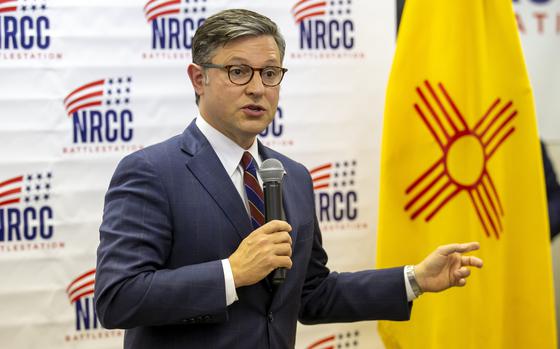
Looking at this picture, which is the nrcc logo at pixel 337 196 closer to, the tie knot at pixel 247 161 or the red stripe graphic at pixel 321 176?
the red stripe graphic at pixel 321 176

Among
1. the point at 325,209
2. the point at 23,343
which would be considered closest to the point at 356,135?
the point at 325,209

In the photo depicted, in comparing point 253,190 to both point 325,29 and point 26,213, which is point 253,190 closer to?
point 26,213

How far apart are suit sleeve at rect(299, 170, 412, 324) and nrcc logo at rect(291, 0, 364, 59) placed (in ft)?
4.21

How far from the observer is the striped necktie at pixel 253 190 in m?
1.81

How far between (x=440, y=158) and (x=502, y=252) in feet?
1.57

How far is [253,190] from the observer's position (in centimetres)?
184

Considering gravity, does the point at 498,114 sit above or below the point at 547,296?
above

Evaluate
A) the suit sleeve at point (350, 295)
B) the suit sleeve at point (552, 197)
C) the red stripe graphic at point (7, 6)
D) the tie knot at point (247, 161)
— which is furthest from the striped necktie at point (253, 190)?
the suit sleeve at point (552, 197)

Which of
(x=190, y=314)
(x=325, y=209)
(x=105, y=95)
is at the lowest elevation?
(x=190, y=314)

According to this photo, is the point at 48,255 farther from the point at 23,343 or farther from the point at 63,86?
the point at 63,86

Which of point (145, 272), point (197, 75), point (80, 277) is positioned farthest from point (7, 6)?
point (145, 272)

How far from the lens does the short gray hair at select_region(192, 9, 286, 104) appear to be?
183cm

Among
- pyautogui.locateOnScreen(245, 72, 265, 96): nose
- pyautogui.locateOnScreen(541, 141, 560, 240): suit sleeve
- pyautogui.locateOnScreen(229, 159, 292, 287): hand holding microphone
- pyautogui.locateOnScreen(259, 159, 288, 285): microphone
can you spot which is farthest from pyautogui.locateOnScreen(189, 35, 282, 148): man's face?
pyautogui.locateOnScreen(541, 141, 560, 240): suit sleeve

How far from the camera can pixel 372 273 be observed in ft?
6.94
